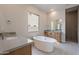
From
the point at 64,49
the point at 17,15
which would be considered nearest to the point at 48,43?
the point at 64,49

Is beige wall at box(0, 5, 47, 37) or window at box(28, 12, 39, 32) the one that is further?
window at box(28, 12, 39, 32)

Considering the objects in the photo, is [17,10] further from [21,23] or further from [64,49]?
[64,49]

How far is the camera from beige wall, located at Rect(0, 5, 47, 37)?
5.17 feet

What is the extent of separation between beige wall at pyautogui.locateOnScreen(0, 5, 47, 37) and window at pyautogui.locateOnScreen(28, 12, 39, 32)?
0.07 m

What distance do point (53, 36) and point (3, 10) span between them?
1.26 m

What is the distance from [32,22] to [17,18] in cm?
35

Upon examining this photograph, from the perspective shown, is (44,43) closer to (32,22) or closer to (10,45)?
(32,22)

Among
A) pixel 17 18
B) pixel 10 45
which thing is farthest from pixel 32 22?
pixel 10 45

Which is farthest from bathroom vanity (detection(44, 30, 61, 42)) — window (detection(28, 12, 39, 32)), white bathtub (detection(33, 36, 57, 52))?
window (detection(28, 12, 39, 32))

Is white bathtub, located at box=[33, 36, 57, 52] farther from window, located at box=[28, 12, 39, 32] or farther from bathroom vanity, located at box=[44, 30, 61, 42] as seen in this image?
window, located at box=[28, 12, 39, 32]

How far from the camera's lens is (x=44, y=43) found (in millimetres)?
2059
